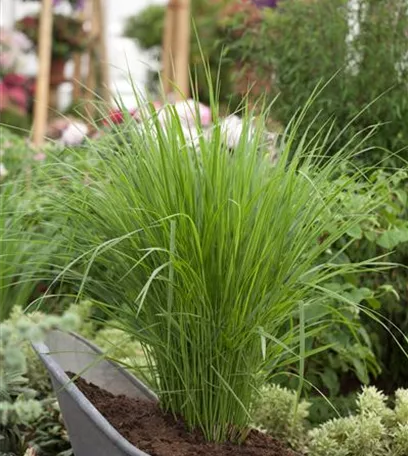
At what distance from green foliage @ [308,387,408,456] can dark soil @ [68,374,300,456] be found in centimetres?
19

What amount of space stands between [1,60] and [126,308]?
5.61 m

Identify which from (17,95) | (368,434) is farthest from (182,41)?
(368,434)

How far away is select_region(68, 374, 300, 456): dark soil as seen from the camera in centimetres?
181

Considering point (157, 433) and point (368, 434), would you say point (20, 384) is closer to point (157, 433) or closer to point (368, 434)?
point (157, 433)

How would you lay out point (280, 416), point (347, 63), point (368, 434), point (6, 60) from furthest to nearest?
1. point (6, 60)
2. point (347, 63)
3. point (280, 416)
4. point (368, 434)

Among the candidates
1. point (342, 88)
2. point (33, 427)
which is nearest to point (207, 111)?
point (342, 88)

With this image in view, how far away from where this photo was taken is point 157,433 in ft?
6.15

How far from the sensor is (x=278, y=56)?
359cm

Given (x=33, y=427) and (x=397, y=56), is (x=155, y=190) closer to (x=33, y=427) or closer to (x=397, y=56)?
(x=33, y=427)

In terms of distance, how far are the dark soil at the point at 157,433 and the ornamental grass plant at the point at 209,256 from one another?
0.03 m

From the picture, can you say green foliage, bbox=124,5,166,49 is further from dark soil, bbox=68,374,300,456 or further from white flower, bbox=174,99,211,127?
dark soil, bbox=68,374,300,456

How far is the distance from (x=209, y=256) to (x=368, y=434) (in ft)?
2.00

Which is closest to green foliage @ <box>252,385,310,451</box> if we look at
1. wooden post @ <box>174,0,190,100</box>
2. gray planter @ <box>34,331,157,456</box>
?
gray planter @ <box>34,331,157,456</box>

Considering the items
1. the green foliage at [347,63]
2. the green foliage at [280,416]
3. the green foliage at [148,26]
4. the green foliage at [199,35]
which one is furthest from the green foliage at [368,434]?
the green foliage at [148,26]
